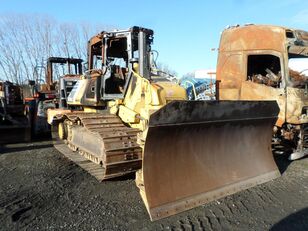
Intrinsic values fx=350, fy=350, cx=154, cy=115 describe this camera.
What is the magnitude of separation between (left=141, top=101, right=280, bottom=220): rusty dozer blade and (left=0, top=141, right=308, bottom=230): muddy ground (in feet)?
0.61

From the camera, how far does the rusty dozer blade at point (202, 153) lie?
4156mm

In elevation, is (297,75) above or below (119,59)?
below

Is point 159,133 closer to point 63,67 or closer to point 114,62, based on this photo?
point 114,62

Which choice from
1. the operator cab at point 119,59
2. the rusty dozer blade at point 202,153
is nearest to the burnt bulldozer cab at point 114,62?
the operator cab at point 119,59

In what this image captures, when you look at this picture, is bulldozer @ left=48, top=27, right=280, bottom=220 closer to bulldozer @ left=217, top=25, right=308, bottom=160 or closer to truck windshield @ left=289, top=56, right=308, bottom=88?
bulldozer @ left=217, top=25, right=308, bottom=160

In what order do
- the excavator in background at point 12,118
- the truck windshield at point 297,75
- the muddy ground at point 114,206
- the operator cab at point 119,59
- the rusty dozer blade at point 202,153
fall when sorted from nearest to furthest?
the muddy ground at point 114,206, the rusty dozer blade at point 202,153, the operator cab at point 119,59, the truck windshield at point 297,75, the excavator in background at point 12,118

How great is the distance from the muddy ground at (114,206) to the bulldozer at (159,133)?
21 cm

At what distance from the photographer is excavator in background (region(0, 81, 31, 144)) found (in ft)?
30.3

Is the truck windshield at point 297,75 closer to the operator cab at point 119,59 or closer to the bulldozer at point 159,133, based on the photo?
the bulldozer at point 159,133

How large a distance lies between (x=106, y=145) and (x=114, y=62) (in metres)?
2.01

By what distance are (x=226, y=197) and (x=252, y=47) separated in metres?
4.20

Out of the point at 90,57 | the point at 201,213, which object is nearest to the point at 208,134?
the point at 201,213

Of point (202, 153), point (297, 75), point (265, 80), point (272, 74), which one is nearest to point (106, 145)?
point (202, 153)

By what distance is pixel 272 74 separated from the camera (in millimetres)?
7871
